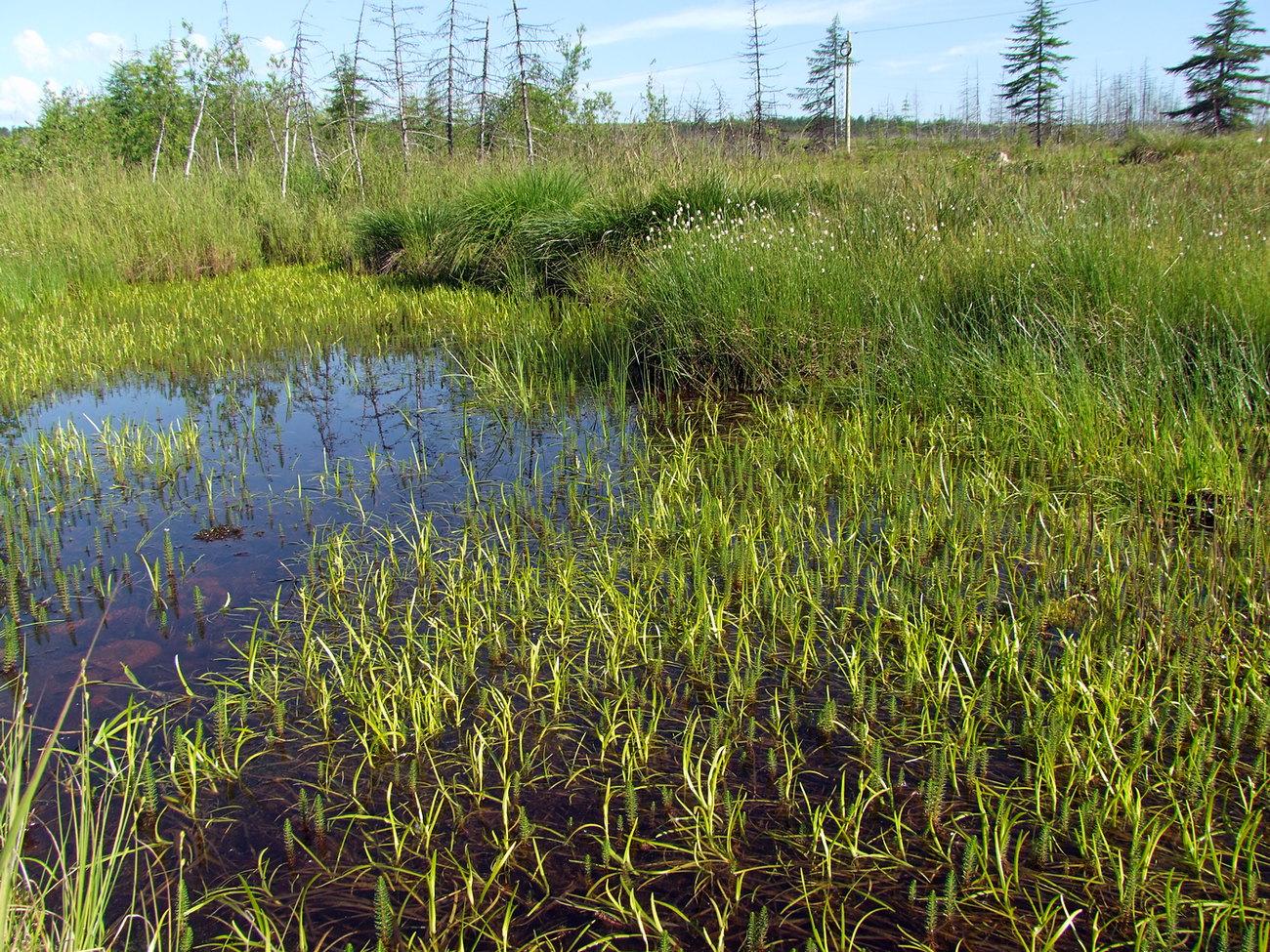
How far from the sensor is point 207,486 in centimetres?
491

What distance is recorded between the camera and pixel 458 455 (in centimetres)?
554

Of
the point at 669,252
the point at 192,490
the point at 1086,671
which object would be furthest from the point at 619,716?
the point at 669,252

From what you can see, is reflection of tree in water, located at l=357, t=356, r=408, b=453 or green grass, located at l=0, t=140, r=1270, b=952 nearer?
green grass, located at l=0, t=140, r=1270, b=952

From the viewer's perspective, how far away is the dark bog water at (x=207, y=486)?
136 inches

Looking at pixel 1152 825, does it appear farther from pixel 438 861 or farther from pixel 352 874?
pixel 352 874

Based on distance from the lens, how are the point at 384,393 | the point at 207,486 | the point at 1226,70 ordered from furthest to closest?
1. the point at 1226,70
2. the point at 384,393
3. the point at 207,486

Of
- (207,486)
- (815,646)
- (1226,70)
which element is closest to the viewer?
(815,646)

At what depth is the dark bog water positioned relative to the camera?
3461 mm

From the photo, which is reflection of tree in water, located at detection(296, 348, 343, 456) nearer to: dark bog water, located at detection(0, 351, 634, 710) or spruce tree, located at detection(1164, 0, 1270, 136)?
dark bog water, located at detection(0, 351, 634, 710)

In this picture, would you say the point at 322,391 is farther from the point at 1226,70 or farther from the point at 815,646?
the point at 1226,70

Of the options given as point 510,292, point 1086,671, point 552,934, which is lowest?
point 552,934

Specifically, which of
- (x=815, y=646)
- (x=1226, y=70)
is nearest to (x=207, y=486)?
(x=815, y=646)

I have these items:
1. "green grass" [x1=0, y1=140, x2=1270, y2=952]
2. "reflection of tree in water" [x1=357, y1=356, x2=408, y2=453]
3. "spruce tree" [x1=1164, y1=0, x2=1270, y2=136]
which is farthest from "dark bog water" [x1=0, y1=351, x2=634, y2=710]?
"spruce tree" [x1=1164, y1=0, x2=1270, y2=136]

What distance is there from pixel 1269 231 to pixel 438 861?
716 cm
